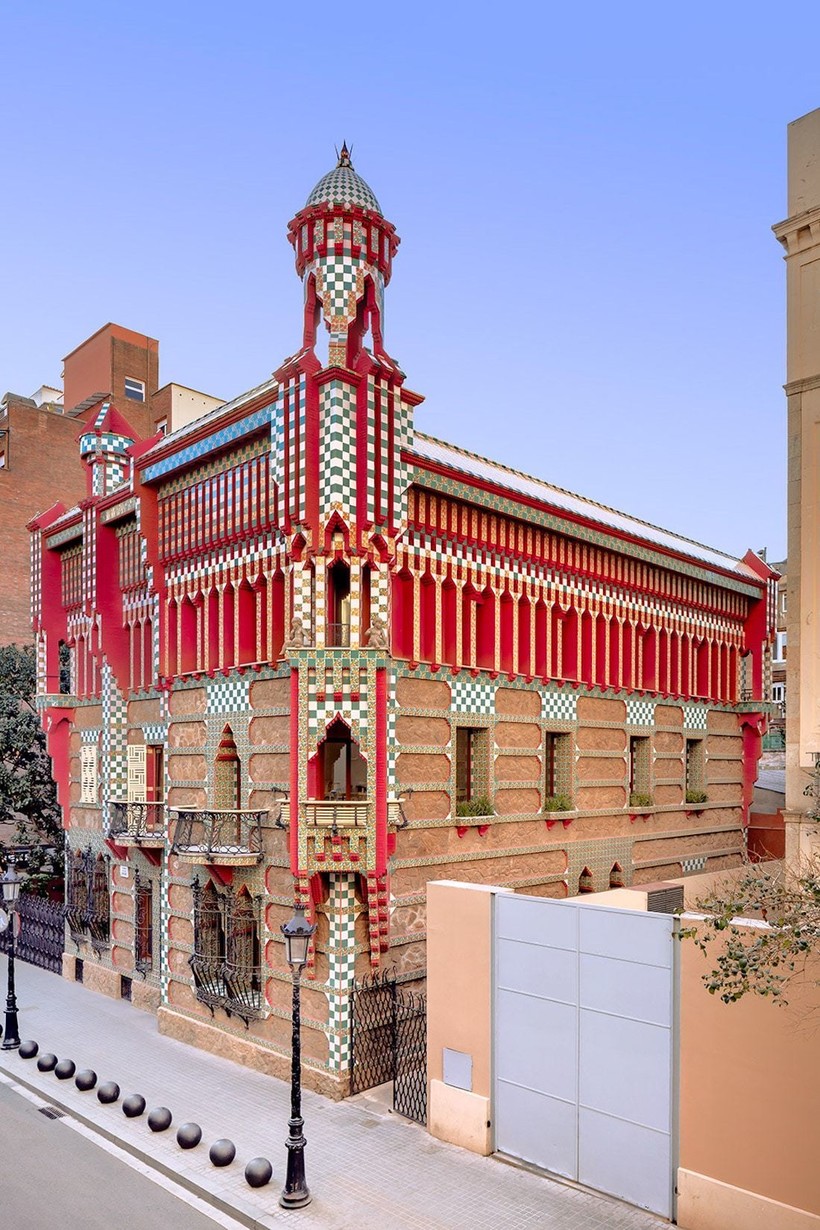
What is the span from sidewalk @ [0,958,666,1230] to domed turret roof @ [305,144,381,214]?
46.4 feet

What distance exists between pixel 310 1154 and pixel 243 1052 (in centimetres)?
408

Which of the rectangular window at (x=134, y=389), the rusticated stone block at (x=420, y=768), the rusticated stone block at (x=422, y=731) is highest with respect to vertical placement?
the rectangular window at (x=134, y=389)

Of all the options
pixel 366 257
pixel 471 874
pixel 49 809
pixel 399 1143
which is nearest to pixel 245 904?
pixel 471 874

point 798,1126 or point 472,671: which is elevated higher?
point 472,671

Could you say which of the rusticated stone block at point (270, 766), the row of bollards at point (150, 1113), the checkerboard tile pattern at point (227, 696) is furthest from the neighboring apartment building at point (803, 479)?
the checkerboard tile pattern at point (227, 696)

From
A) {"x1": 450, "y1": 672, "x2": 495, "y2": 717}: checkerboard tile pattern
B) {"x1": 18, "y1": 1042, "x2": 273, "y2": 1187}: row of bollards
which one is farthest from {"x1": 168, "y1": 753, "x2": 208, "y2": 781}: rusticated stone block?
{"x1": 18, "y1": 1042, "x2": 273, "y2": 1187}: row of bollards

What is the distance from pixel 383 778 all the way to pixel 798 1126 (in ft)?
23.6

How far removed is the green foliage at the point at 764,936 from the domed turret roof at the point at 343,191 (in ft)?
39.4

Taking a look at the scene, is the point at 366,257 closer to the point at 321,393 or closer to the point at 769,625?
the point at 321,393

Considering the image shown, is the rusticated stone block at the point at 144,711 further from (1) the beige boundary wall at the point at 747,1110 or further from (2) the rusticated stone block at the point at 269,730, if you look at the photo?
(1) the beige boundary wall at the point at 747,1110

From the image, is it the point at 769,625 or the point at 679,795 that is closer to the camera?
the point at 679,795

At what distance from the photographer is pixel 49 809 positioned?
88.2 ft

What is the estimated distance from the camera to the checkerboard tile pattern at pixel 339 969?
1386 centimetres

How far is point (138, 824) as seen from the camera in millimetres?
18484
